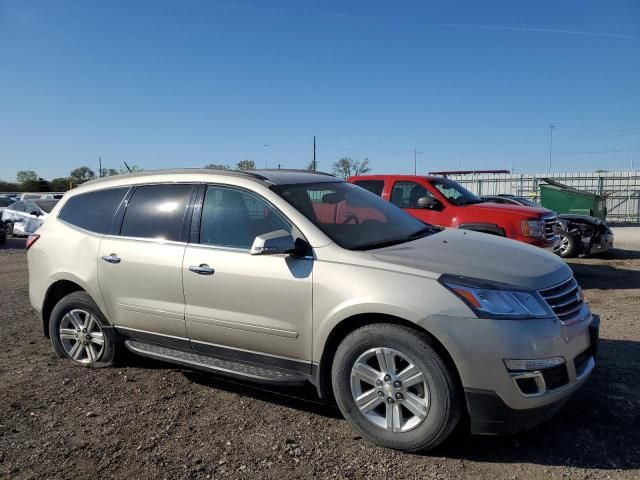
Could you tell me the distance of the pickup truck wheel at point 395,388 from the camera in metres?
3.02

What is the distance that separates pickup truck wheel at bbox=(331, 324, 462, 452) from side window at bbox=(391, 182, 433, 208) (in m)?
6.18

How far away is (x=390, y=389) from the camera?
3.18m

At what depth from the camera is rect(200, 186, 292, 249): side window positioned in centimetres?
383

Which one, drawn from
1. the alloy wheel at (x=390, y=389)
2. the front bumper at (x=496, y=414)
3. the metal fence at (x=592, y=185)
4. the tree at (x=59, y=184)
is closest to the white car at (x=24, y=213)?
the alloy wheel at (x=390, y=389)

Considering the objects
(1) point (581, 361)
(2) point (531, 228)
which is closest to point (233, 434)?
(1) point (581, 361)

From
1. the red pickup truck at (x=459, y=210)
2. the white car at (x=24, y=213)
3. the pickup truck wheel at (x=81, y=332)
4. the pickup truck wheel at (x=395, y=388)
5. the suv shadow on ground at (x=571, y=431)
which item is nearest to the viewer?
the pickup truck wheel at (x=395, y=388)

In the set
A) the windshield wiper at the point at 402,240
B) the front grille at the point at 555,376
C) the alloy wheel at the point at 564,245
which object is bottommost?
the alloy wheel at the point at 564,245

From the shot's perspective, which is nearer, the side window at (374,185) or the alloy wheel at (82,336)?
the alloy wheel at (82,336)

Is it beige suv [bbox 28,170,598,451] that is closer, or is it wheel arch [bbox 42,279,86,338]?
beige suv [bbox 28,170,598,451]

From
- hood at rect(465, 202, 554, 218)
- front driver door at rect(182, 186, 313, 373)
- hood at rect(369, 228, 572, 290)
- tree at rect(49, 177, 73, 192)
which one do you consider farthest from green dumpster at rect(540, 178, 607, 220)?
tree at rect(49, 177, 73, 192)

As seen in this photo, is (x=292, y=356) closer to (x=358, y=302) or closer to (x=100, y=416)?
(x=358, y=302)

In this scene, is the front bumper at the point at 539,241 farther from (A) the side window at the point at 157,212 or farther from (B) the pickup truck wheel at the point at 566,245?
(A) the side window at the point at 157,212

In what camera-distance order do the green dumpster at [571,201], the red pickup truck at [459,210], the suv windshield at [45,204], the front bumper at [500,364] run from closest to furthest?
the front bumper at [500,364] → the red pickup truck at [459,210] → the green dumpster at [571,201] → the suv windshield at [45,204]

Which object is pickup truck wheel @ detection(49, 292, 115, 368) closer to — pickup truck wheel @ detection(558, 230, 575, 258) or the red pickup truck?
the red pickup truck
